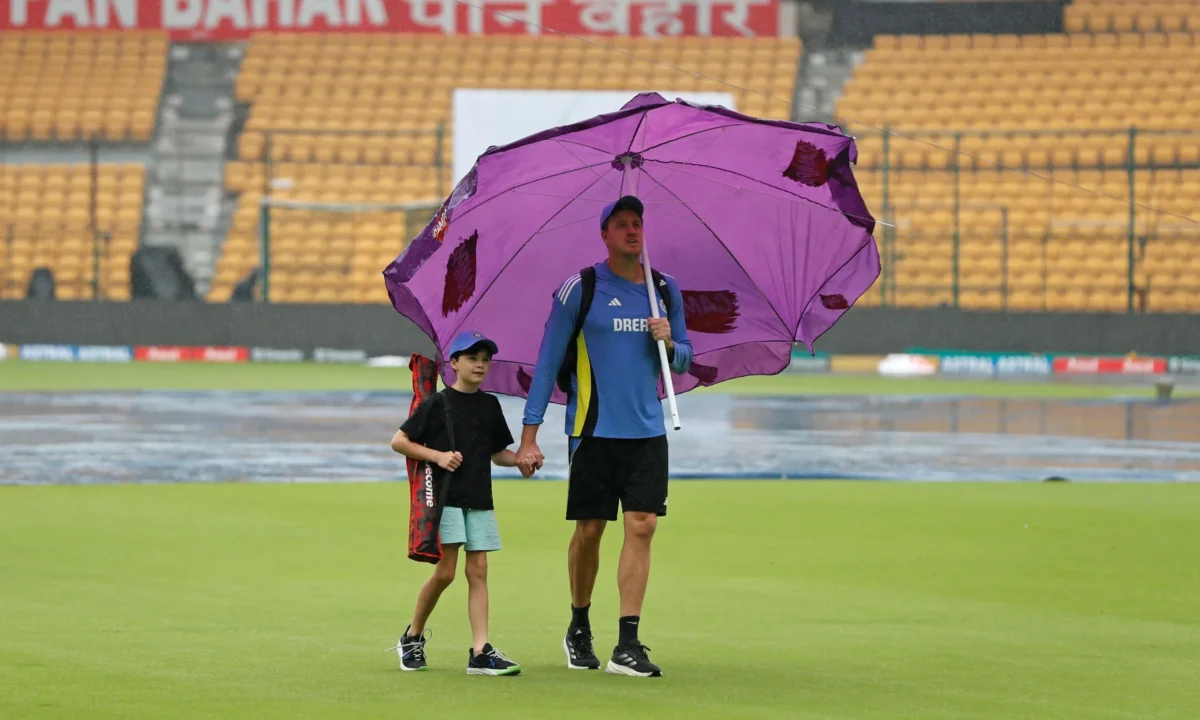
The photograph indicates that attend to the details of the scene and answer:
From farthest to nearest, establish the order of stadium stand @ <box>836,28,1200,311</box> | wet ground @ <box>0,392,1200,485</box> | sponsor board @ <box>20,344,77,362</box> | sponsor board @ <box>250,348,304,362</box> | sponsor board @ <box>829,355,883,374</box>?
sponsor board @ <box>250,348,304,362</box>
sponsor board @ <box>20,344,77,362</box>
sponsor board @ <box>829,355,883,374</box>
stadium stand @ <box>836,28,1200,311</box>
wet ground @ <box>0,392,1200,485</box>

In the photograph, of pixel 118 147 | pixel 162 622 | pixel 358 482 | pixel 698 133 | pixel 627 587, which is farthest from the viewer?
pixel 118 147

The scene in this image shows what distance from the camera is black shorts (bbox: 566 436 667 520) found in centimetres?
791

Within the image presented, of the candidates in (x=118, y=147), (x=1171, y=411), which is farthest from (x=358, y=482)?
(x=118, y=147)

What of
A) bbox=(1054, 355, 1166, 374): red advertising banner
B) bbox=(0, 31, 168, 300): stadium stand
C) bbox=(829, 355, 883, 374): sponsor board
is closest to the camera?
bbox=(1054, 355, 1166, 374): red advertising banner

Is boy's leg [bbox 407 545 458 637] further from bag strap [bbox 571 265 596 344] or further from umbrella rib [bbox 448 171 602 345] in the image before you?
umbrella rib [bbox 448 171 602 345]

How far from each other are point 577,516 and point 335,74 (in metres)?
37.1

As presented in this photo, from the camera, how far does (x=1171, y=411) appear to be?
24422mm

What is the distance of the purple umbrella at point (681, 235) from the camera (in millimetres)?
8297

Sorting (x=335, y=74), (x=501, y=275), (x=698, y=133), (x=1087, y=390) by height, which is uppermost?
(x=335, y=74)

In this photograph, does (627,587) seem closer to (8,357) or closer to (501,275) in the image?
(501,275)

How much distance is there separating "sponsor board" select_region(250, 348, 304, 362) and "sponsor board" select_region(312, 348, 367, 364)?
0.94ft

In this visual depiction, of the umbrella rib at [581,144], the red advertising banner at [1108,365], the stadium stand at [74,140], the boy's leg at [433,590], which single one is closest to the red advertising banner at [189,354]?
the stadium stand at [74,140]

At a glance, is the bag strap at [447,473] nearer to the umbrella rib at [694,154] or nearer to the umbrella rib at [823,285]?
the umbrella rib at [694,154]

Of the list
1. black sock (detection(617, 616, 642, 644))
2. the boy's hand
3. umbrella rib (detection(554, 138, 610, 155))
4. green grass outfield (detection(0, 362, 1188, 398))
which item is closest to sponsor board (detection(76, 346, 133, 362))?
green grass outfield (detection(0, 362, 1188, 398))
